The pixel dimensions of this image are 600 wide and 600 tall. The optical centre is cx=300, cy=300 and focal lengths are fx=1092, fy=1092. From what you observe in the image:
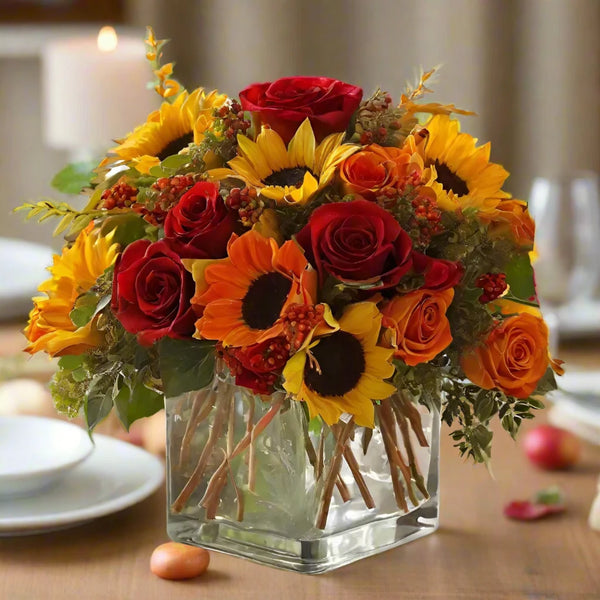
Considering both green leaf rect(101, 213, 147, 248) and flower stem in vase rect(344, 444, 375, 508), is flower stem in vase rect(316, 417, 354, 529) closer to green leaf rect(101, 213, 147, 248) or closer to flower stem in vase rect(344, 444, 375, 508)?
flower stem in vase rect(344, 444, 375, 508)

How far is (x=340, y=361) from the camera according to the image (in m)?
0.75

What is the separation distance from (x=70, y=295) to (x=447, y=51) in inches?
81.8

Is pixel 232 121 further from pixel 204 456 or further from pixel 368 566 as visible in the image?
pixel 368 566

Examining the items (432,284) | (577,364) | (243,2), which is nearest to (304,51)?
(243,2)

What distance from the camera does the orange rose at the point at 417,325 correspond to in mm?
742

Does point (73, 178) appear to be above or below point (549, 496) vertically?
above

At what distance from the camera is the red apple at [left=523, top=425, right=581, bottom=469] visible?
1.11m

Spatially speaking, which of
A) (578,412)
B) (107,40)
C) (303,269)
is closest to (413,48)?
(107,40)

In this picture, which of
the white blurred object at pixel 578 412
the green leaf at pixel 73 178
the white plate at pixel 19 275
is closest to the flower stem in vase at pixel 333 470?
the green leaf at pixel 73 178

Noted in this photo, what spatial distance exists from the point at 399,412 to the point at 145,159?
28cm

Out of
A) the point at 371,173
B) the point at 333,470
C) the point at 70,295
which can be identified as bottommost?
the point at 333,470

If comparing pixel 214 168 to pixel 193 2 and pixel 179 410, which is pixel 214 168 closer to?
pixel 179 410

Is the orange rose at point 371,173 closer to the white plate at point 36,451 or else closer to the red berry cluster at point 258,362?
the red berry cluster at point 258,362

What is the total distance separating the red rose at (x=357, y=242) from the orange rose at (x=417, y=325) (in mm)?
23
